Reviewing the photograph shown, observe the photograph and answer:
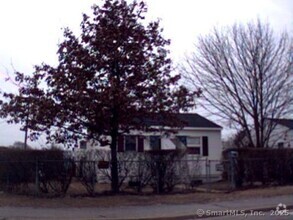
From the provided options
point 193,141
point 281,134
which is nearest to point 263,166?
point 193,141

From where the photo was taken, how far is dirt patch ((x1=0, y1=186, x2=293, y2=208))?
59.3 ft

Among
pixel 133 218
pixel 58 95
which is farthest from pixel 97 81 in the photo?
pixel 133 218

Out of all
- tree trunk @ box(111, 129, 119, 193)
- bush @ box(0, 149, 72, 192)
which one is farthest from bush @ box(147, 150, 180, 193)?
bush @ box(0, 149, 72, 192)

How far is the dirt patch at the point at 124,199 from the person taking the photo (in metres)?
18.1

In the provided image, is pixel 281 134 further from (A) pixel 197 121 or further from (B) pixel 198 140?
(B) pixel 198 140

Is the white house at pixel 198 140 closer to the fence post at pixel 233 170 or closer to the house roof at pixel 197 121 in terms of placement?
the house roof at pixel 197 121

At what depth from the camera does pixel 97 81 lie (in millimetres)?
20266

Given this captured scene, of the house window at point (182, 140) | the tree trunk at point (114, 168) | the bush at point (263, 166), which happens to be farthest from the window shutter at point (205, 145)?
the tree trunk at point (114, 168)

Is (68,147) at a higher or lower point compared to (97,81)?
lower

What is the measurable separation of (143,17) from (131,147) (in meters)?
11.7

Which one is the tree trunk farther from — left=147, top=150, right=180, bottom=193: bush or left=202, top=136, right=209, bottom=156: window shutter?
left=202, top=136, right=209, bottom=156: window shutter

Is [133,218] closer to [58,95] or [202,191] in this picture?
[58,95]

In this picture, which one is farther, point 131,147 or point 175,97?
point 131,147

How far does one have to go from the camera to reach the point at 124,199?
63.9ft
